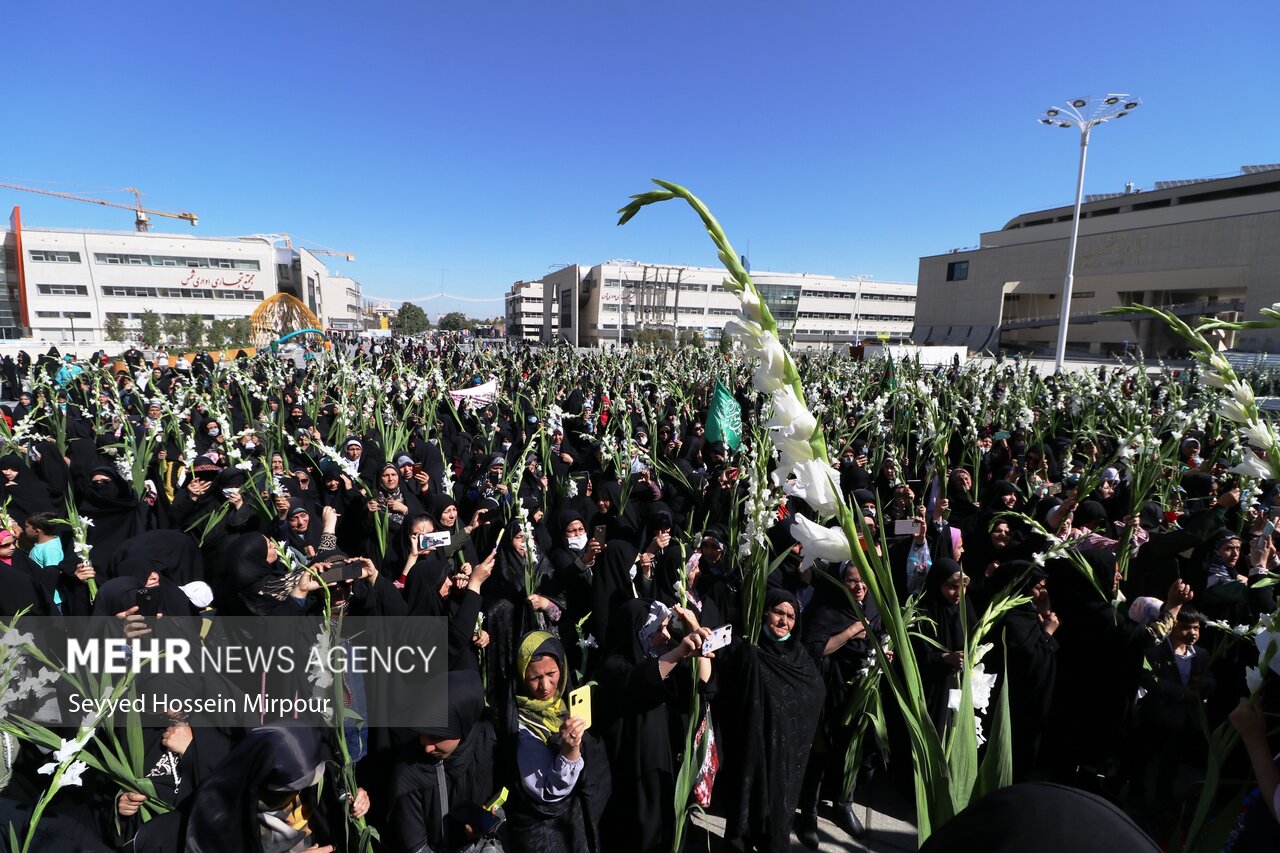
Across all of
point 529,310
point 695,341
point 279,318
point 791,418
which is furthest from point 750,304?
point 529,310

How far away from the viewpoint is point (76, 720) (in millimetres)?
2521

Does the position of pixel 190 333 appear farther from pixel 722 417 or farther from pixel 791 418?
pixel 791 418

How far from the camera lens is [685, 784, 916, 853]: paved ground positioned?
3.37 metres

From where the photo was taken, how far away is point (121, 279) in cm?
5550

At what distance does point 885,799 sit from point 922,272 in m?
70.9

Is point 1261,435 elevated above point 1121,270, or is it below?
below

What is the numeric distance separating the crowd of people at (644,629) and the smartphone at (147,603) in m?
0.03

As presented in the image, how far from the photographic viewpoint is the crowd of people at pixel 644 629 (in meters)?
2.36

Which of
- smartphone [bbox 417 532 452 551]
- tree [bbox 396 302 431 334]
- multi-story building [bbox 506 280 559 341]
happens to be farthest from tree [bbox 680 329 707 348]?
multi-story building [bbox 506 280 559 341]

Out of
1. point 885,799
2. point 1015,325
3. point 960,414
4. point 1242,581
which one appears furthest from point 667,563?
point 1015,325

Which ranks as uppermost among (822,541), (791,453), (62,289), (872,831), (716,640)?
(62,289)

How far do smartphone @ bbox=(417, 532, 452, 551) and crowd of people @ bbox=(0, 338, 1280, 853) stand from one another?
0.9 inches

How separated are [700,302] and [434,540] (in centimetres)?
7599

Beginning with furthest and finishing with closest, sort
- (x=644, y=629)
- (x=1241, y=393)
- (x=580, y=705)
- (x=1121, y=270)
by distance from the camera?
(x=1121, y=270) → (x=644, y=629) → (x=580, y=705) → (x=1241, y=393)
